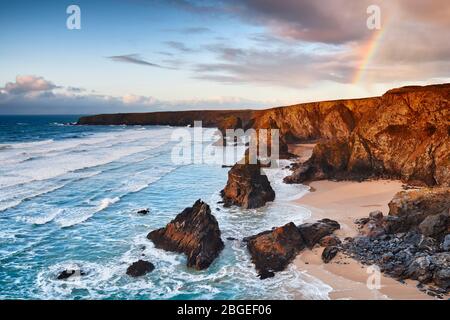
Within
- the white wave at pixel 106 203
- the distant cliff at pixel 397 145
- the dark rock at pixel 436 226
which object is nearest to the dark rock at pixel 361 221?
the dark rock at pixel 436 226

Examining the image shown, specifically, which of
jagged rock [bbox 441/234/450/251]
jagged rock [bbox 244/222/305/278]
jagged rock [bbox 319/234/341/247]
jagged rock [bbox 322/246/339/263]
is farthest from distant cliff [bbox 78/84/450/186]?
jagged rock [bbox 244/222/305/278]

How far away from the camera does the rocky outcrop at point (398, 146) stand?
2653 cm

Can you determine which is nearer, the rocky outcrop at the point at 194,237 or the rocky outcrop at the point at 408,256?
the rocky outcrop at the point at 408,256

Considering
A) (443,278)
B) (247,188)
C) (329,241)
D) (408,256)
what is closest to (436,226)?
(408,256)

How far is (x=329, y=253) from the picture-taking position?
15883mm

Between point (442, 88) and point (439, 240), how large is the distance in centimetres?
1884

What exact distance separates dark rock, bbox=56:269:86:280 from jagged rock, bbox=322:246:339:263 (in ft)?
32.8

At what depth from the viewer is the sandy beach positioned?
12.9 metres

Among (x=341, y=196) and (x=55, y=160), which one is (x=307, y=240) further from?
(x=55, y=160)

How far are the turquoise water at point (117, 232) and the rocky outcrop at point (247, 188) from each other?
975 millimetres

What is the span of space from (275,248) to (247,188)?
9478 millimetres

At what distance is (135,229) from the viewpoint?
21375mm

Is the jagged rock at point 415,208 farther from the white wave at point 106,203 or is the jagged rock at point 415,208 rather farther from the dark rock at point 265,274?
the white wave at point 106,203
